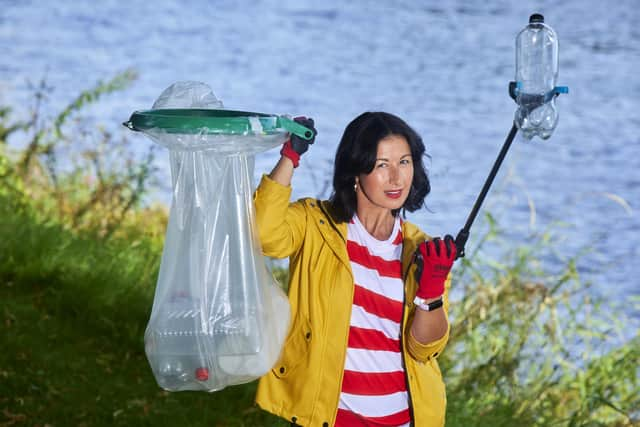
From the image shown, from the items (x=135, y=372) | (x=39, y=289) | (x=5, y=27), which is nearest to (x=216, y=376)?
(x=135, y=372)

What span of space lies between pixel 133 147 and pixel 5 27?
195 inches

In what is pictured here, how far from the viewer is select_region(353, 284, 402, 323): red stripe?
8.81ft

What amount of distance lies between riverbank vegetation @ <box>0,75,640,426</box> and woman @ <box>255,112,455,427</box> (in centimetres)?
117

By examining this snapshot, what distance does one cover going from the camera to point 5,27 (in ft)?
40.0

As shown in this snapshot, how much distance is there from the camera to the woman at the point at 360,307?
2.63 metres

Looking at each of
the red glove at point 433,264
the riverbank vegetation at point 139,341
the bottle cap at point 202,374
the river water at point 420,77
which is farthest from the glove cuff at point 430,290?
the river water at point 420,77

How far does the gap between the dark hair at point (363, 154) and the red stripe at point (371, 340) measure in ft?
0.98

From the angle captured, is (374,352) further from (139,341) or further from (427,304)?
(139,341)

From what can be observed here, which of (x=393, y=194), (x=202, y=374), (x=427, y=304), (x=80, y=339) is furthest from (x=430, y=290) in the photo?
(x=80, y=339)

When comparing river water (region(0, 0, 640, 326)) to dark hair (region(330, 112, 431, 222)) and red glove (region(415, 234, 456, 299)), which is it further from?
red glove (region(415, 234, 456, 299))

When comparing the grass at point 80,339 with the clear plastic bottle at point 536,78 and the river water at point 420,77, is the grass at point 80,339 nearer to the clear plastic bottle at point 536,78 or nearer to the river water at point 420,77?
the clear plastic bottle at point 536,78

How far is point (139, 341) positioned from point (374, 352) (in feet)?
6.25

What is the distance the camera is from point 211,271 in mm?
2525

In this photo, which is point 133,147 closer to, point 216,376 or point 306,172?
point 306,172
